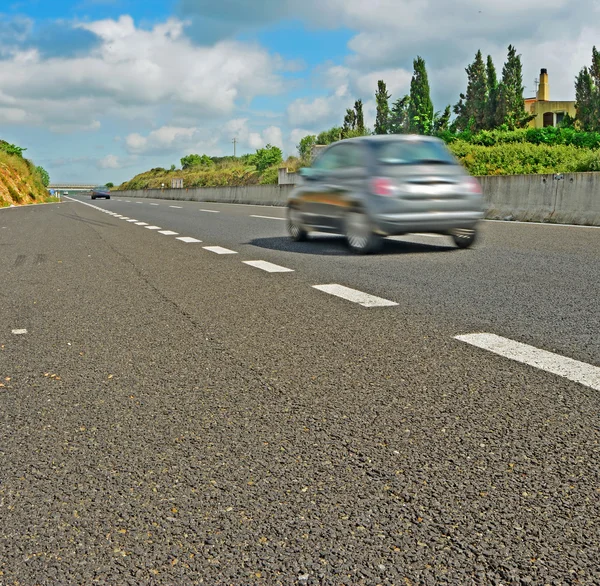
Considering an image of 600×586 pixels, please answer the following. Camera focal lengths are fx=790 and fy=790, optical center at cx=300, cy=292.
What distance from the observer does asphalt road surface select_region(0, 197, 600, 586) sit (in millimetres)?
2152

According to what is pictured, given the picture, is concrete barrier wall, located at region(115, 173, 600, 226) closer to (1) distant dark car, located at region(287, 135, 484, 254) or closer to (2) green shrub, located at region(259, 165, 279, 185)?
(1) distant dark car, located at region(287, 135, 484, 254)

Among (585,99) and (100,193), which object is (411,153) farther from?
(100,193)

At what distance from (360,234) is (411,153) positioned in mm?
1240

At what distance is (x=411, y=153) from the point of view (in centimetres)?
1029

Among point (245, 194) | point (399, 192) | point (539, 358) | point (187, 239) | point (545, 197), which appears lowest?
point (245, 194)

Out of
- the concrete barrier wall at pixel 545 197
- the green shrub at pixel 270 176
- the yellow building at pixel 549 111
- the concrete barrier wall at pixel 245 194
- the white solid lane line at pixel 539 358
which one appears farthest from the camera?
the yellow building at pixel 549 111

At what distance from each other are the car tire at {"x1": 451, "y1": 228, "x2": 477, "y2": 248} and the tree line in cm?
4876

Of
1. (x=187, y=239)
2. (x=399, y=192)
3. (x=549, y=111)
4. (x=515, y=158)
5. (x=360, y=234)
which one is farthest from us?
(x=549, y=111)

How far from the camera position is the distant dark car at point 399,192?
394 inches

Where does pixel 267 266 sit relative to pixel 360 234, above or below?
below

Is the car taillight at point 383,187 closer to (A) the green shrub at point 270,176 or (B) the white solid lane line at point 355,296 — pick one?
(B) the white solid lane line at point 355,296

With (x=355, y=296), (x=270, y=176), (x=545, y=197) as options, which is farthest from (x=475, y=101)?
(x=355, y=296)

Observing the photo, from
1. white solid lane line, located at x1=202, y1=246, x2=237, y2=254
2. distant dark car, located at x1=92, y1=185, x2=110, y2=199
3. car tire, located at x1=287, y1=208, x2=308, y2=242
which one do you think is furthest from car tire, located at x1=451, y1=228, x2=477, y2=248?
distant dark car, located at x1=92, y1=185, x2=110, y2=199

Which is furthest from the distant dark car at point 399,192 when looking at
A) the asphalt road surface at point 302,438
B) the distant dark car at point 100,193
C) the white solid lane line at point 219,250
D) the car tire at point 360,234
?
the distant dark car at point 100,193
